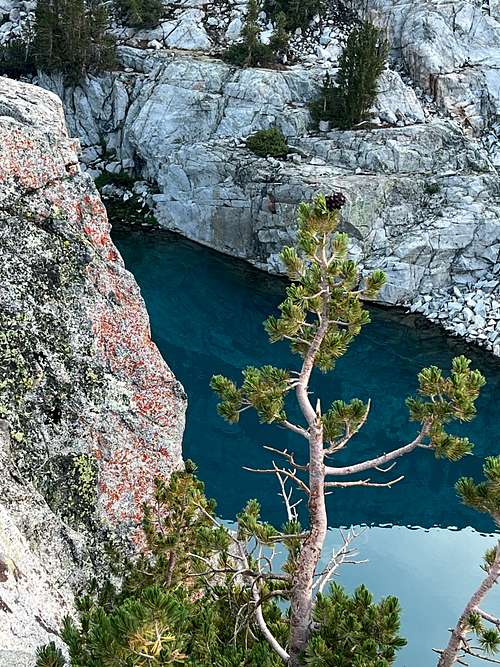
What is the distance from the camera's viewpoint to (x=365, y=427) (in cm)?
1579

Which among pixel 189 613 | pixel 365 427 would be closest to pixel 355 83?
pixel 365 427

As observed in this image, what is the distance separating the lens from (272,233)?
71.6 ft

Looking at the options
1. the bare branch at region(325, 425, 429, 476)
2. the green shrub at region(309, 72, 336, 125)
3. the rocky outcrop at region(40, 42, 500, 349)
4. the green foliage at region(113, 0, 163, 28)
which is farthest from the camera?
→ the green foliage at region(113, 0, 163, 28)

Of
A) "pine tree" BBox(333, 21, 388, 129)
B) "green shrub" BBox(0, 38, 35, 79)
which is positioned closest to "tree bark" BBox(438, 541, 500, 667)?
"pine tree" BBox(333, 21, 388, 129)

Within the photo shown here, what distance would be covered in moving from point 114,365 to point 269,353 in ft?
39.5

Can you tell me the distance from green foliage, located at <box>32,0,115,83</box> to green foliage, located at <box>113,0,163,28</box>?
1.10 meters

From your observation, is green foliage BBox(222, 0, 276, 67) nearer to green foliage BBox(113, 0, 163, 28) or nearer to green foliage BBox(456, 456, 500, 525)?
green foliage BBox(113, 0, 163, 28)

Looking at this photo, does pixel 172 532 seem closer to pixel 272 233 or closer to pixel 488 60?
pixel 272 233

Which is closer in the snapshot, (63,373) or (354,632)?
(354,632)

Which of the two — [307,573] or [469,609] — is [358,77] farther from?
[469,609]

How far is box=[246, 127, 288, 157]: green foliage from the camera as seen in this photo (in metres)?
22.3

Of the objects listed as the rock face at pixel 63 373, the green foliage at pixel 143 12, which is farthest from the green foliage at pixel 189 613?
the green foliage at pixel 143 12

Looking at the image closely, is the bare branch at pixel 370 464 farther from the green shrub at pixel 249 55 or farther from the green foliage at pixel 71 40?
the green foliage at pixel 71 40

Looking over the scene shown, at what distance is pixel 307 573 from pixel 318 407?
107 centimetres
